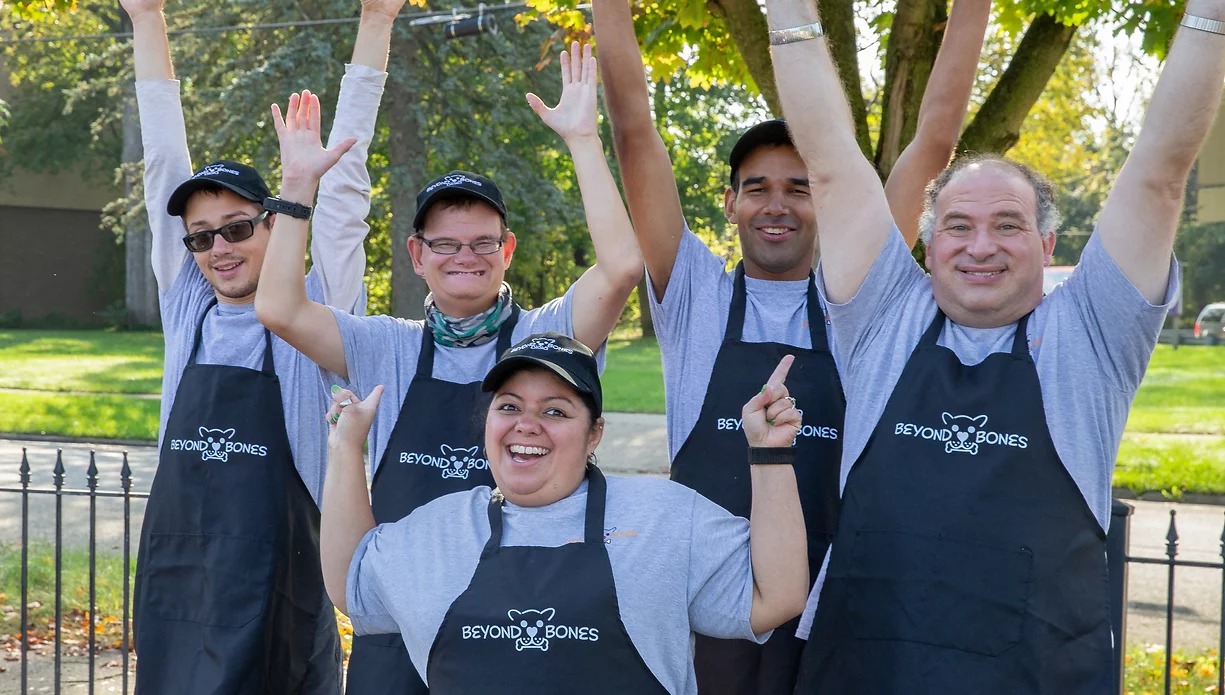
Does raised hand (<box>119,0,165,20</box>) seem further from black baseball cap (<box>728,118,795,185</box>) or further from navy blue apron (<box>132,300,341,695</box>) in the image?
black baseball cap (<box>728,118,795,185</box>)

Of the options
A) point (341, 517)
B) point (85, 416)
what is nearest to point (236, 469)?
point (341, 517)

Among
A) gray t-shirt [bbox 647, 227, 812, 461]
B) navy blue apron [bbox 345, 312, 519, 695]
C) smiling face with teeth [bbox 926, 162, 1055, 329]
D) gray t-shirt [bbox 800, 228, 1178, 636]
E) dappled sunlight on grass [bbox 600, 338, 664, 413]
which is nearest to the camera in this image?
gray t-shirt [bbox 800, 228, 1178, 636]

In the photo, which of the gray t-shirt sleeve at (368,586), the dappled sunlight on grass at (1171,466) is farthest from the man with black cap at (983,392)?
the dappled sunlight on grass at (1171,466)

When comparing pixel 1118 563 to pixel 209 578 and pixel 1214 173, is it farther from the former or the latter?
pixel 1214 173

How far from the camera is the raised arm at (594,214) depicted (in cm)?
276

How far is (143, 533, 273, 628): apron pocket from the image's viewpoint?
9.75 feet

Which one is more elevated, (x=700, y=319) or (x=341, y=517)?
(x=700, y=319)

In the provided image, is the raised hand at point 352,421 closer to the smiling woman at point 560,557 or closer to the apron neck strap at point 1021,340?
the smiling woman at point 560,557

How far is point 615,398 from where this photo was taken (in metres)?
17.5

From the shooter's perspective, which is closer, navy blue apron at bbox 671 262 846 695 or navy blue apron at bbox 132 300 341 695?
navy blue apron at bbox 671 262 846 695

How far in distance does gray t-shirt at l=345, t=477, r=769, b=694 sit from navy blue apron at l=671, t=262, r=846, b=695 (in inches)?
21.2

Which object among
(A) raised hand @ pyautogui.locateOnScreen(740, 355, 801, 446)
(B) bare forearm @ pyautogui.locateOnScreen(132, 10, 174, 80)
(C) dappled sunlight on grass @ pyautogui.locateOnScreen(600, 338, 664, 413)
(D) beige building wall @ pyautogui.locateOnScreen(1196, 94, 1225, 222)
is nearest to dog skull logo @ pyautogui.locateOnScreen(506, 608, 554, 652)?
(A) raised hand @ pyautogui.locateOnScreen(740, 355, 801, 446)

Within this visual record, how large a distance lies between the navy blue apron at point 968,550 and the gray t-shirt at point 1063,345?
0.03 m

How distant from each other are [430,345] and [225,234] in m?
0.73
